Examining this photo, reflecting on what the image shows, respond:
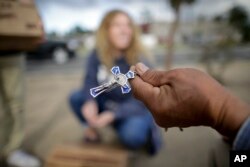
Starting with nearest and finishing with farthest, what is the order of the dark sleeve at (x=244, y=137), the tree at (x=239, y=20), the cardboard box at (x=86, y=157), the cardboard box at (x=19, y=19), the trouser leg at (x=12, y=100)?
the dark sleeve at (x=244, y=137)
the cardboard box at (x=19, y=19)
the cardboard box at (x=86, y=157)
the trouser leg at (x=12, y=100)
the tree at (x=239, y=20)

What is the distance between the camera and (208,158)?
77 cm

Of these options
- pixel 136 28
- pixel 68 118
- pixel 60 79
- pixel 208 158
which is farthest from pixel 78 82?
pixel 208 158

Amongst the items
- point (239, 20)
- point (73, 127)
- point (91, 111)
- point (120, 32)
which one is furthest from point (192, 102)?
point (239, 20)

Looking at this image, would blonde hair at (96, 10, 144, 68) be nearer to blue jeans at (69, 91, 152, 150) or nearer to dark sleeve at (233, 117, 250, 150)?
blue jeans at (69, 91, 152, 150)

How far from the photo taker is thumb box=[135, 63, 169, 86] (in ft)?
1.78

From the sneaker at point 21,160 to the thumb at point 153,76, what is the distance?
1.31 metres

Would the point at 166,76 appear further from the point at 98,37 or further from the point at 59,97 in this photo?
the point at 59,97

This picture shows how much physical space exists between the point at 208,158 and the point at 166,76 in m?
0.33

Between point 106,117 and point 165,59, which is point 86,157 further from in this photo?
point 165,59

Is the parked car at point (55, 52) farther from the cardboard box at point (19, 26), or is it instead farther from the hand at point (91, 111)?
the cardboard box at point (19, 26)

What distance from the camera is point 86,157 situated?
4.63 ft

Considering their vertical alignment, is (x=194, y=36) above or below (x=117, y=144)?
above

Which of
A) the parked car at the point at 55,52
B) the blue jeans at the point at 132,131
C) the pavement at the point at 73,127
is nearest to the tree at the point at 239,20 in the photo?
the pavement at the point at 73,127

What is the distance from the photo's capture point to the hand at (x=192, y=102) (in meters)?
0.49
